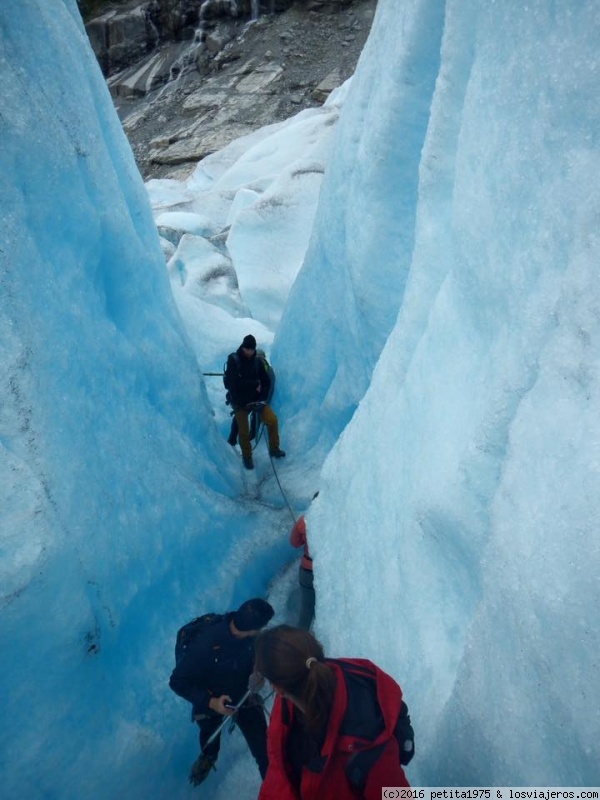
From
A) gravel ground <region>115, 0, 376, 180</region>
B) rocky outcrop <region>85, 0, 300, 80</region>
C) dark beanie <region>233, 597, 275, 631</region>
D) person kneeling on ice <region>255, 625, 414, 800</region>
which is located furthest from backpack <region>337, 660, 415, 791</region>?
rocky outcrop <region>85, 0, 300, 80</region>

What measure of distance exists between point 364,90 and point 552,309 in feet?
8.38

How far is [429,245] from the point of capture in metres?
2.22

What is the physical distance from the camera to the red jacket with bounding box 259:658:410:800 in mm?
1289

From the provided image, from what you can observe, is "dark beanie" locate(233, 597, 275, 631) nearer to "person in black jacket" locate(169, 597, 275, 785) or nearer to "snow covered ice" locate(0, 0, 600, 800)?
"person in black jacket" locate(169, 597, 275, 785)

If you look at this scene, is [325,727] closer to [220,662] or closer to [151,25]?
[220,662]

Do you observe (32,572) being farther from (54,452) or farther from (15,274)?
(15,274)

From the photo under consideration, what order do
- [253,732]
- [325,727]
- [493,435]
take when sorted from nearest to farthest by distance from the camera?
1. [325,727]
2. [493,435]
3. [253,732]

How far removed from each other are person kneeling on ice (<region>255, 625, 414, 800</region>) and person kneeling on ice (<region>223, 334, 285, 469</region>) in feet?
8.54

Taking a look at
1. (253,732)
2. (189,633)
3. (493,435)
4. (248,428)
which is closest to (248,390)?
(248,428)

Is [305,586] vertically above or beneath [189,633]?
beneath

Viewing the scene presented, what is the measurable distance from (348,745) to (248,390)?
114 inches

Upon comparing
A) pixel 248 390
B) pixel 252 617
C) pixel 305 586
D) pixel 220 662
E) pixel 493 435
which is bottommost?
pixel 305 586

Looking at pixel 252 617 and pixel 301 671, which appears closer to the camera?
pixel 301 671

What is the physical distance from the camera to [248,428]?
13.5ft
